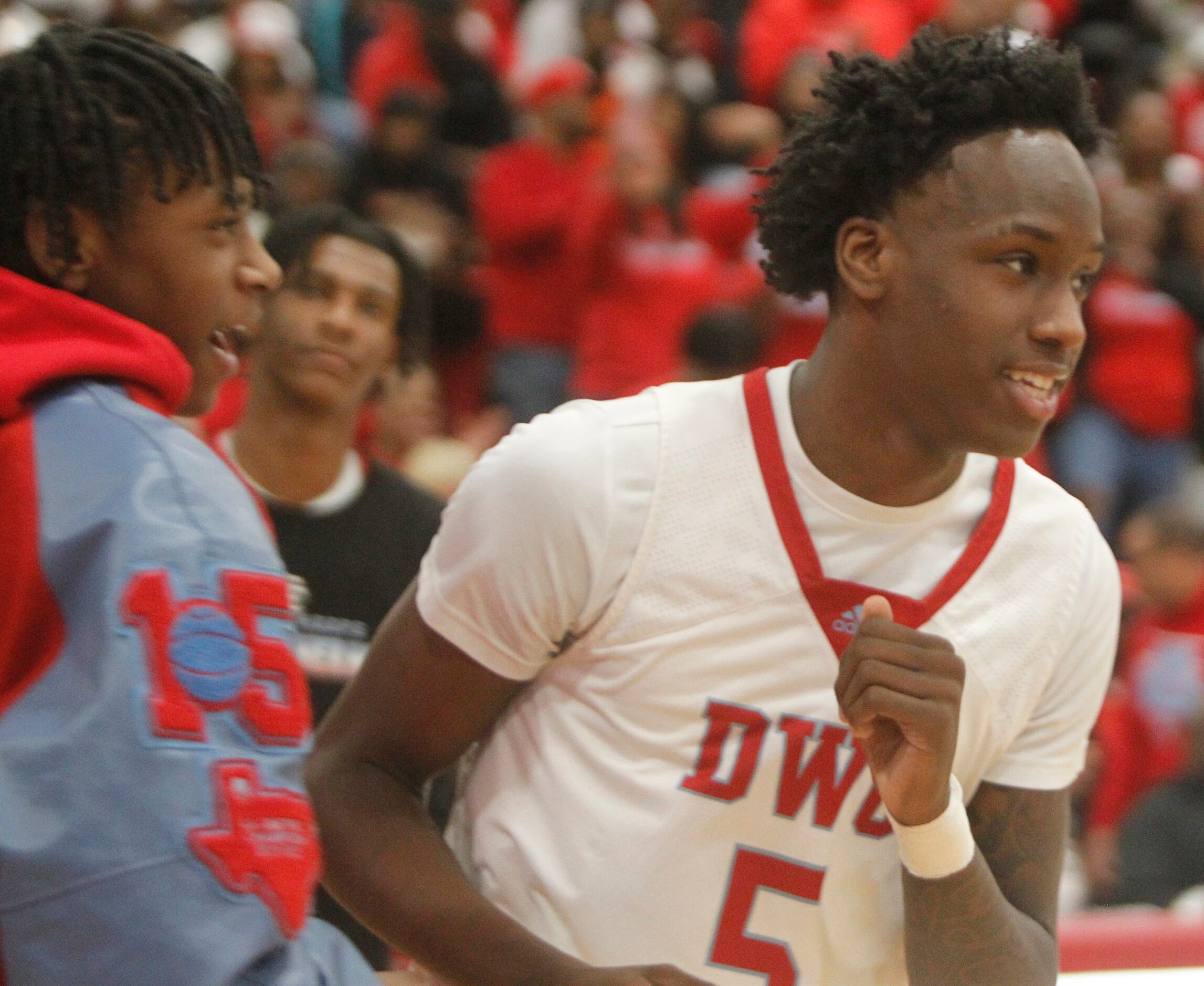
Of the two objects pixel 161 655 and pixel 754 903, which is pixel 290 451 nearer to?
pixel 754 903

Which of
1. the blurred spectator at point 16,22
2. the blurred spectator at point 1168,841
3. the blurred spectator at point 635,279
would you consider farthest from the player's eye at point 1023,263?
the blurred spectator at point 16,22

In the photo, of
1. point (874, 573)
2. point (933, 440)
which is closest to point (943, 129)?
point (933, 440)

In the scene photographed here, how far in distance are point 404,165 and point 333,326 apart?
308cm

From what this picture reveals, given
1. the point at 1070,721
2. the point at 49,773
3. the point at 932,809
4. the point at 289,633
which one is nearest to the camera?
the point at 49,773

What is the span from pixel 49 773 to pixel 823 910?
1.08m

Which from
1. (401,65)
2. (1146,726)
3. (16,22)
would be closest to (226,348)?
(1146,726)

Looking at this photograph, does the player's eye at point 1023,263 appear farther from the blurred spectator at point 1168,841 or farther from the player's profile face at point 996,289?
the blurred spectator at point 1168,841

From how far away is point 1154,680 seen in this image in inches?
186

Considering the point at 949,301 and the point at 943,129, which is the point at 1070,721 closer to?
the point at 949,301

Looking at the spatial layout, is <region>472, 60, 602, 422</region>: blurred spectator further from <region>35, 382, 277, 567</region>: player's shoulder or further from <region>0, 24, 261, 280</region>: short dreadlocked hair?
<region>35, 382, 277, 567</region>: player's shoulder

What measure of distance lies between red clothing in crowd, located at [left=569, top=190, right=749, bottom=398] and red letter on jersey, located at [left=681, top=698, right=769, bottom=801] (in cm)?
391

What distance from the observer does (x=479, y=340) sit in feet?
20.7

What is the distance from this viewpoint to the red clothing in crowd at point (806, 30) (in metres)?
6.88

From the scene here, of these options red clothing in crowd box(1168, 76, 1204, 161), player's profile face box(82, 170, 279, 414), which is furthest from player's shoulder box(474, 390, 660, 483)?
red clothing in crowd box(1168, 76, 1204, 161)
